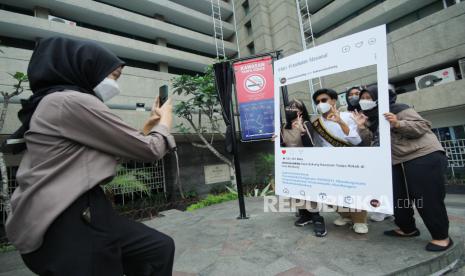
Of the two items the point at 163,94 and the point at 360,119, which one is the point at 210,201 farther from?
the point at 163,94

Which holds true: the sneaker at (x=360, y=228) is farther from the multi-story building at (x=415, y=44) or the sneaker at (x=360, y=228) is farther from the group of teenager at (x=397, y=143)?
the multi-story building at (x=415, y=44)

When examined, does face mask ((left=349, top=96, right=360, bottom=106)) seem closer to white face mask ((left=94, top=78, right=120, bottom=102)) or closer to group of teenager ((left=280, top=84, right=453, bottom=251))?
group of teenager ((left=280, top=84, right=453, bottom=251))

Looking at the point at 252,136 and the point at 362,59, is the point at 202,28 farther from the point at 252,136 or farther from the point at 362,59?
the point at 362,59

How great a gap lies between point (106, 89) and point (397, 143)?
8.75 feet

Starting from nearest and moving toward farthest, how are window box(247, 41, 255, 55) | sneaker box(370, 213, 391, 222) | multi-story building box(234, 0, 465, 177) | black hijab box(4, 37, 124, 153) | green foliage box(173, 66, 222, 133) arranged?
black hijab box(4, 37, 124, 153), sneaker box(370, 213, 391, 222), green foliage box(173, 66, 222, 133), multi-story building box(234, 0, 465, 177), window box(247, 41, 255, 55)

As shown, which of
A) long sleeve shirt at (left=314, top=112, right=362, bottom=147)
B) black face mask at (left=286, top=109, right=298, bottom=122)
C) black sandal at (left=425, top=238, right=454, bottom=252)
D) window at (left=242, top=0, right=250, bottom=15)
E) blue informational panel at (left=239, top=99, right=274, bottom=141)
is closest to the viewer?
black sandal at (left=425, top=238, right=454, bottom=252)

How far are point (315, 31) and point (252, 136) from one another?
1424cm

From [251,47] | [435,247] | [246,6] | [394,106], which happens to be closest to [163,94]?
[394,106]

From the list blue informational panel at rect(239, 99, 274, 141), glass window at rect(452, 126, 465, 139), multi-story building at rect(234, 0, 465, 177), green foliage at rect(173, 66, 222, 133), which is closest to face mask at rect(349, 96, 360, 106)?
blue informational panel at rect(239, 99, 274, 141)

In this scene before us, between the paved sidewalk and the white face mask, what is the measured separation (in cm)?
184

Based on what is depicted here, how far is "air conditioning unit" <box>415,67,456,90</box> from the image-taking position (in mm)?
9922

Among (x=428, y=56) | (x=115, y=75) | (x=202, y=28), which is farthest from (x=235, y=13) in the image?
(x=115, y=75)

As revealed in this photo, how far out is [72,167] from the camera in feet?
3.71

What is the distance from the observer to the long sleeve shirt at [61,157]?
106 centimetres
